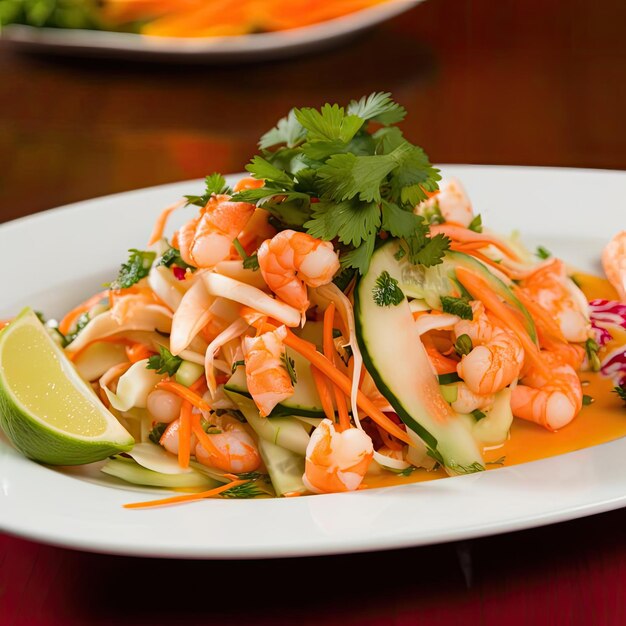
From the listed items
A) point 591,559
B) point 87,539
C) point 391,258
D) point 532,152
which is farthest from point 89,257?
point 532,152

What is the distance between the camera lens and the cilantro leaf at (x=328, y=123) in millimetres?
2332

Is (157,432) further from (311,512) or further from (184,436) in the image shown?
(311,512)

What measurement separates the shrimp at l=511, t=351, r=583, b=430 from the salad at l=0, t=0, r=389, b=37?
3221mm

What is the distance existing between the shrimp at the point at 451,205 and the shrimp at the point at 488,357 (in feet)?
1.65

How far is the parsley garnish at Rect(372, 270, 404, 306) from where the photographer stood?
7.45ft

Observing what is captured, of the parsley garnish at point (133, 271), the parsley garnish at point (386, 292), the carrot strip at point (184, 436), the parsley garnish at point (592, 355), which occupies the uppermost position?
the parsley garnish at point (386, 292)

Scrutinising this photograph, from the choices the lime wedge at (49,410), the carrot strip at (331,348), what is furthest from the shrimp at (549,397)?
the lime wedge at (49,410)

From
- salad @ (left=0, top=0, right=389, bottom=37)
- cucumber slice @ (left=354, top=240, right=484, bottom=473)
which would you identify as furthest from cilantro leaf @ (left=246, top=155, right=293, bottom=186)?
salad @ (left=0, top=0, right=389, bottom=37)

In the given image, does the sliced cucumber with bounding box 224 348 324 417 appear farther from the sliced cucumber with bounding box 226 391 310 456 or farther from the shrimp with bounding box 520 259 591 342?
the shrimp with bounding box 520 259 591 342

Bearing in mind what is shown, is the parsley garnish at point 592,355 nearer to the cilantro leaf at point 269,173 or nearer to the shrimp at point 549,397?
the shrimp at point 549,397

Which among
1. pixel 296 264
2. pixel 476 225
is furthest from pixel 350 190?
pixel 476 225

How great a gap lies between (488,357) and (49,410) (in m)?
0.94

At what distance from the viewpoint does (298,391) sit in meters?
2.29

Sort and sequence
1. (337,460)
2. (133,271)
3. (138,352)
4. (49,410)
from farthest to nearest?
(133,271), (138,352), (49,410), (337,460)
